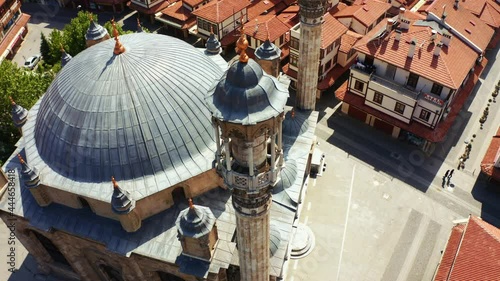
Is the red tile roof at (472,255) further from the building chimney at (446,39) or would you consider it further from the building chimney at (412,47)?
the building chimney at (446,39)

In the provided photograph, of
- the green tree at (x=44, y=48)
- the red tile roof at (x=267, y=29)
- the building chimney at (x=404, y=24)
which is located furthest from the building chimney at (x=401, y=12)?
the green tree at (x=44, y=48)

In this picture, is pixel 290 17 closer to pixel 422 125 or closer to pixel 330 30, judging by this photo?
pixel 330 30

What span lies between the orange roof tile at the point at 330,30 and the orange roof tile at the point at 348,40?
168cm

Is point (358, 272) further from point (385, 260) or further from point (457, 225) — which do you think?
point (457, 225)

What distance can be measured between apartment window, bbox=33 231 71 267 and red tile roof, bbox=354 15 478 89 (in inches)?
1425

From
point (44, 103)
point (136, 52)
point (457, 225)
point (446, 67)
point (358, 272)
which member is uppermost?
point (136, 52)

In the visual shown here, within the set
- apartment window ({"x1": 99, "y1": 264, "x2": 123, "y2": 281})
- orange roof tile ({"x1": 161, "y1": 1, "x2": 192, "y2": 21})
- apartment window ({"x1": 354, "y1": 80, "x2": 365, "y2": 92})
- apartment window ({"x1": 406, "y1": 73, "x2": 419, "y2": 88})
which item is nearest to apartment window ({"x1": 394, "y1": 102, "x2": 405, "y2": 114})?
apartment window ({"x1": 406, "y1": 73, "x2": 419, "y2": 88})

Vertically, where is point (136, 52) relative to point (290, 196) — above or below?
above

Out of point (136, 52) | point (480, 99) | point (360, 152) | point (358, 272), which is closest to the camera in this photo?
point (136, 52)

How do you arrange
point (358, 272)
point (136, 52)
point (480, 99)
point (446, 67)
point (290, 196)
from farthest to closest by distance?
point (480, 99) < point (446, 67) < point (358, 272) < point (290, 196) < point (136, 52)

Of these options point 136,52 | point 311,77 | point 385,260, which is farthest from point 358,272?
point 136,52

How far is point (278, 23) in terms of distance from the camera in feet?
184

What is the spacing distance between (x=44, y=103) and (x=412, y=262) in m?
35.1

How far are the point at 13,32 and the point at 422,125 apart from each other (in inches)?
2395
